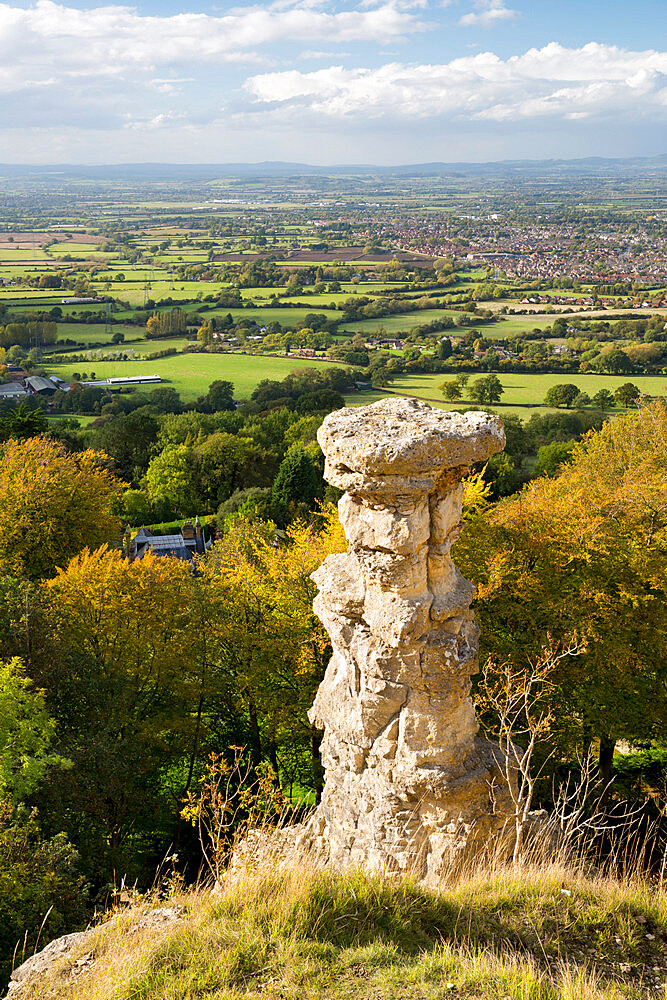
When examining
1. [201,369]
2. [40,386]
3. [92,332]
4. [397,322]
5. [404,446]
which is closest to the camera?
[404,446]

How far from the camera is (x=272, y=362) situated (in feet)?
301

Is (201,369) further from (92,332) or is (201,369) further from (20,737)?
(20,737)

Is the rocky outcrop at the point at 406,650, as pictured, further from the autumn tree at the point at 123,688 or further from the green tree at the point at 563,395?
the green tree at the point at 563,395

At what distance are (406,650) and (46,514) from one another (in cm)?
1962

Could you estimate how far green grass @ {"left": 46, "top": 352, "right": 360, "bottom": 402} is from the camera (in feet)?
268

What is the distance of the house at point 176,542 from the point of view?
40219 millimetres

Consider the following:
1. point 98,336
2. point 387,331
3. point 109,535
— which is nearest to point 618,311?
point 387,331

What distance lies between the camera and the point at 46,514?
25.2 metres

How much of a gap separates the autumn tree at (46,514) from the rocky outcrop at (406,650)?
56.6 ft

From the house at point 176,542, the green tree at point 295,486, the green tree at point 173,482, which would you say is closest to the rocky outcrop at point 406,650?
the house at point 176,542

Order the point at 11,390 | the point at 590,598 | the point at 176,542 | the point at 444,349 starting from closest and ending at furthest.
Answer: the point at 590,598, the point at 176,542, the point at 11,390, the point at 444,349

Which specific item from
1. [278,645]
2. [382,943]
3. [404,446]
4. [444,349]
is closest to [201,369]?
[444,349]

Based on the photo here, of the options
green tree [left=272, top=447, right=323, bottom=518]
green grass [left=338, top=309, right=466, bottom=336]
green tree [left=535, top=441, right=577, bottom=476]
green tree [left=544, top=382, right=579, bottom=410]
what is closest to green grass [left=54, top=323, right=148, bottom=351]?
green grass [left=338, top=309, right=466, bottom=336]

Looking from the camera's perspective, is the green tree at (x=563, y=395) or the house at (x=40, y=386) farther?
the house at (x=40, y=386)
